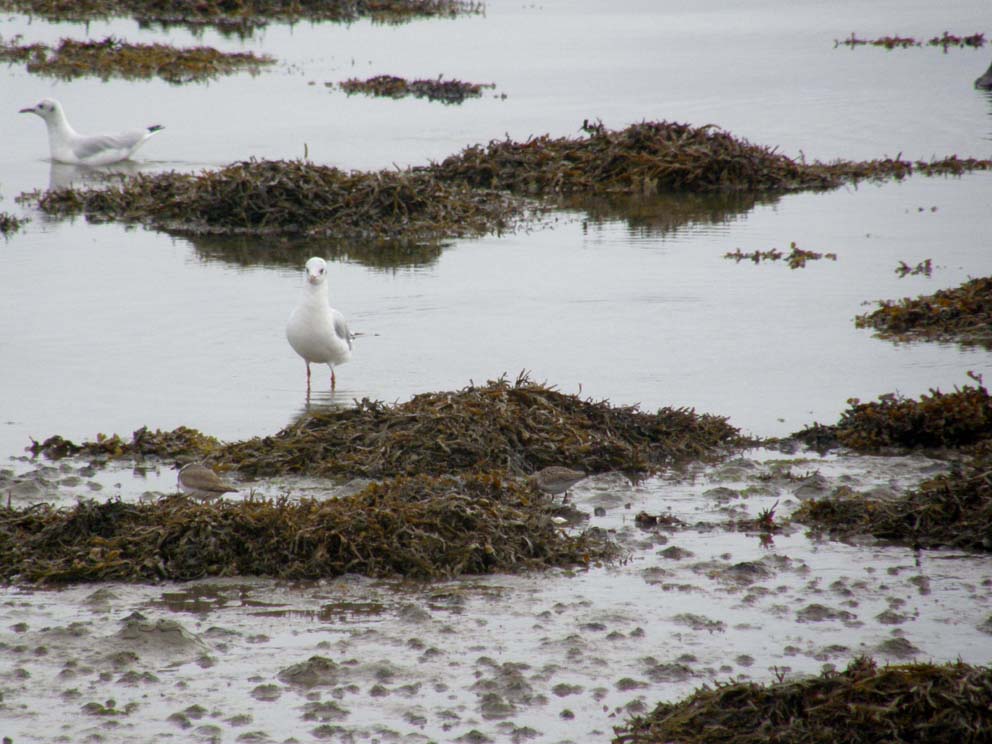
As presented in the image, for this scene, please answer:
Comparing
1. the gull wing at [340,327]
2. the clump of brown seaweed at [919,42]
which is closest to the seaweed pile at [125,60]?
the clump of brown seaweed at [919,42]

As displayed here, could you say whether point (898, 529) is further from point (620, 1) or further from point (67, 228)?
point (620, 1)

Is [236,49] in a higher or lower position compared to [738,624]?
higher

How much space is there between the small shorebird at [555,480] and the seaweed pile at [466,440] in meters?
0.34

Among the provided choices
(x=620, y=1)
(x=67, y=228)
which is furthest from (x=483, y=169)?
(x=620, y=1)

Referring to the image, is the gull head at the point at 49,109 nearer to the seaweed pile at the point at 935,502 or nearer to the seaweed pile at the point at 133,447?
the seaweed pile at the point at 133,447

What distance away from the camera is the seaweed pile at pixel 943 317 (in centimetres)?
1153

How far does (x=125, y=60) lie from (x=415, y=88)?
25.2 feet

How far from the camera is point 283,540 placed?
21.5 feet

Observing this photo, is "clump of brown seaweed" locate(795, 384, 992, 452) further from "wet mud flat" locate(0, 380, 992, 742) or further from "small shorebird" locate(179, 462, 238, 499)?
"small shorebird" locate(179, 462, 238, 499)

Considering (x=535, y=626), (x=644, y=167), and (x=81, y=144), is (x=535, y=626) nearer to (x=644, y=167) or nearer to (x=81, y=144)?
(x=644, y=167)

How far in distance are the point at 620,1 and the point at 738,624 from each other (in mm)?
64038

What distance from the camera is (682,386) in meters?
10.1

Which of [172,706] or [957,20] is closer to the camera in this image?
[172,706]

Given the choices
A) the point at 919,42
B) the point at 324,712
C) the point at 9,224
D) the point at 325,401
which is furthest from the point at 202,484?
the point at 919,42
